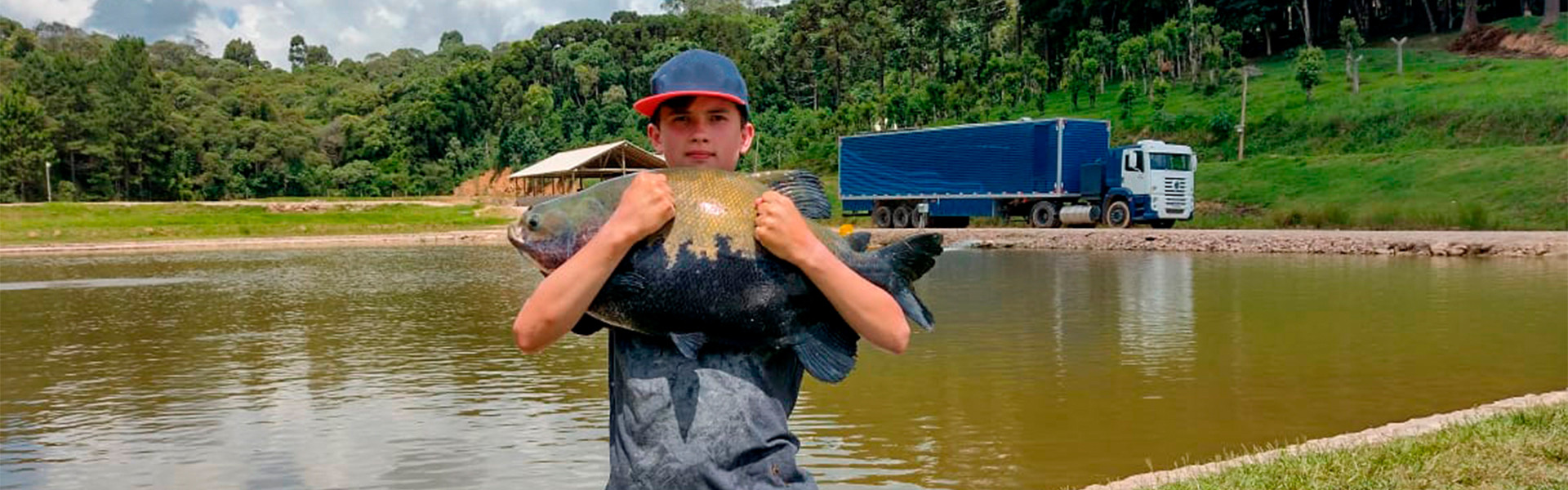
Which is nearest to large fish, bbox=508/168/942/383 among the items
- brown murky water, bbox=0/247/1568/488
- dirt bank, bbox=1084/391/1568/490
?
dirt bank, bbox=1084/391/1568/490

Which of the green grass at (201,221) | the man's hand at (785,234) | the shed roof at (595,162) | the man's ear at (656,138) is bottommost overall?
the green grass at (201,221)

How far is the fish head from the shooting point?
1.99 m

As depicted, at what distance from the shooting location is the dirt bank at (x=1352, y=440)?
19.8ft

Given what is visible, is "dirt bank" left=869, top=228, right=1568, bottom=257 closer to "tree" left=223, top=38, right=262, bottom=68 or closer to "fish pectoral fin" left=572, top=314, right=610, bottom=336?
"fish pectoral fin" left=572, top=314, right=610, bottom=336

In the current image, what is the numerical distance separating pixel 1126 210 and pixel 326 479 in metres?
28.7

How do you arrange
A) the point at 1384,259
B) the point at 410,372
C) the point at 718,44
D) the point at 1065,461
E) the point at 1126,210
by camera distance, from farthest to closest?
the point at 718,44 < the point at 1126,210 < the point at 1384,259 < the point at 410,372 < the point at 1065,461

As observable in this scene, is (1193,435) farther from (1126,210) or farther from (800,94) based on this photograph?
(800,94)

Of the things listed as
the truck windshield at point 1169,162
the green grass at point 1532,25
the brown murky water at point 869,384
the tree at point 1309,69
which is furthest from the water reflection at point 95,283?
the green grass at point 1532,25

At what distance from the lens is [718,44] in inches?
4168

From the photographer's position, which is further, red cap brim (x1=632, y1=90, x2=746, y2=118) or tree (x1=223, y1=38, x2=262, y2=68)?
tree (x1=223, y1=38, x2=262, y2=68)

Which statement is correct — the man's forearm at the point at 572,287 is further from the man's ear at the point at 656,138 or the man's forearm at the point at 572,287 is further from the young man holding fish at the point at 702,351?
the man's ear at the point at 656,138

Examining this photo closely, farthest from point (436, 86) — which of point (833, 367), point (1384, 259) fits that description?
point (833, 367)

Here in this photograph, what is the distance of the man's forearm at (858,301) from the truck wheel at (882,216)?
39.3m

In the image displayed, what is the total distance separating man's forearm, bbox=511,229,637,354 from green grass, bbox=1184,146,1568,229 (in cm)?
3048
